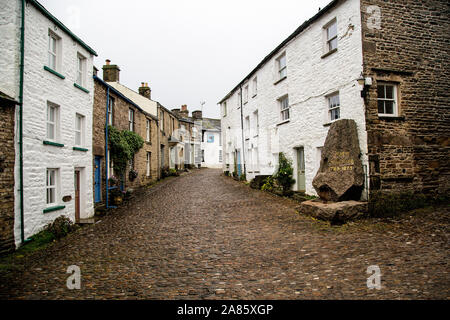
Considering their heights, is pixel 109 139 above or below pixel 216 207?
above

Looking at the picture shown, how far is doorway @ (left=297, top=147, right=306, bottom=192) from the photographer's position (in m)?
13.3

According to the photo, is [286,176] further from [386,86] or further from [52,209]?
[52,209]

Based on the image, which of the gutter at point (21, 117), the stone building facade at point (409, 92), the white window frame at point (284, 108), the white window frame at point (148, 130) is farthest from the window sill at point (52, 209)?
the white window frame at point (148, 130)

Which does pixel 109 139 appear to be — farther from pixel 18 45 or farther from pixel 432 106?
pixel 432 106

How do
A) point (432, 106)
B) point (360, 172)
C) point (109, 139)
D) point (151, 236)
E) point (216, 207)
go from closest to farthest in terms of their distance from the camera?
point (151, 236) < point (360, 172) < point (432, 106) < point (216, 207) < point (109, 139)

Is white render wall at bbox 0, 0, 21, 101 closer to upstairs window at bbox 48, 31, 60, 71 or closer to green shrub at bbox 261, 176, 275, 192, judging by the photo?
upstairs window at bbox 48, 31, 60, 71

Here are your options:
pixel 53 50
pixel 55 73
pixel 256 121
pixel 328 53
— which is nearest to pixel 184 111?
pixel 256 121

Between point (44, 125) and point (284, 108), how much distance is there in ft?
36.9

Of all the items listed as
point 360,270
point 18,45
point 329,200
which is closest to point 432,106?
point 329,200

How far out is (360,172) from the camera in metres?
9.21

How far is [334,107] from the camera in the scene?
434 inches

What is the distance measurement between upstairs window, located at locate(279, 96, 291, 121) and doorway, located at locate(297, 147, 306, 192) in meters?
2.32

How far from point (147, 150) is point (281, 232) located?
48.0 feet

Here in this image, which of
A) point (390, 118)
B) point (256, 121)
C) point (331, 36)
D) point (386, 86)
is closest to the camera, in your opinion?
point (390, 118)
